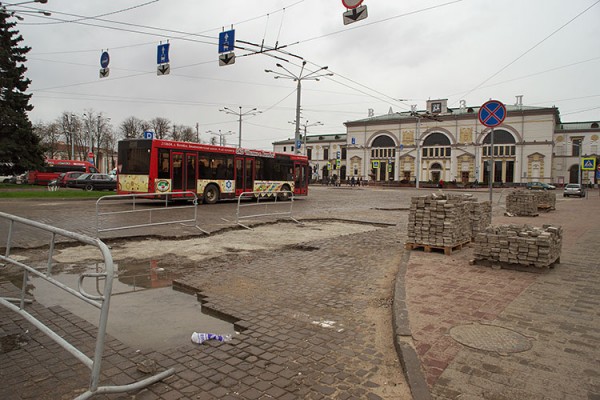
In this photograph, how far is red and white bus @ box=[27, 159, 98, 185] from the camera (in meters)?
41.1

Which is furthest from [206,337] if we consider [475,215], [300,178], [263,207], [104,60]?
[300,178]

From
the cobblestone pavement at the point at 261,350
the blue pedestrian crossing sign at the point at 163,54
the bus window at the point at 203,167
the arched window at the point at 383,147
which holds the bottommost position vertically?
the cobblestone pavement at the point at 261,350

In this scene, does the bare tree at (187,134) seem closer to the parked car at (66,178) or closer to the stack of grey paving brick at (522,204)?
the parked car at (66,178)

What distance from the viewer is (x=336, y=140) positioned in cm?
10288

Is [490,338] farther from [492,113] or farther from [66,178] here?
[66,178]

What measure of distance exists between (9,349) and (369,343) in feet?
11.4

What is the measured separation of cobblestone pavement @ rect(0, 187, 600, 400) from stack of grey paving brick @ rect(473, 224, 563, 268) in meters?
0.35

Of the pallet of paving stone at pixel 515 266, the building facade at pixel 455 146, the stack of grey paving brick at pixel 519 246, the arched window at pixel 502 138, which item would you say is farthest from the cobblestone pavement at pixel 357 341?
the arched window at pixel 502 138

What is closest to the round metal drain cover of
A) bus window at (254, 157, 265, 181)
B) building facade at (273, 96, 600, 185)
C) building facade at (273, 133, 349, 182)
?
bus window at (254, 157, 265, 181)

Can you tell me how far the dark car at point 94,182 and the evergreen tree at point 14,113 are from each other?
10.1ft

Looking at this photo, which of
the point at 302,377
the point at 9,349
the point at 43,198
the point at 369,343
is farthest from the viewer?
the point at 43,198

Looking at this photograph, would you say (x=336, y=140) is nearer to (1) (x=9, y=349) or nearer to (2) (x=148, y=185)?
(2) (x=148, y=185)

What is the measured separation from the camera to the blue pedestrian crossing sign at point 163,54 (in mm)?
16156

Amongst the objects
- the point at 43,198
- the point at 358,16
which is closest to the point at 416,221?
the point at 358,16
